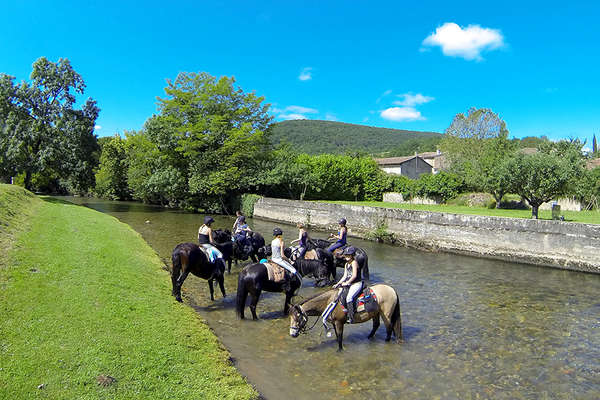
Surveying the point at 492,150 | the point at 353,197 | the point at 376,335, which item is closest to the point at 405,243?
the point at 376,335

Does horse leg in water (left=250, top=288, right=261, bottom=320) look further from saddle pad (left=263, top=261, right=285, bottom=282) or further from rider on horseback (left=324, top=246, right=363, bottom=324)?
rider on horseback (left=324, top=246, right=363, bottom=324)

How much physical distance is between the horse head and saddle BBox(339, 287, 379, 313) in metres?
0.85

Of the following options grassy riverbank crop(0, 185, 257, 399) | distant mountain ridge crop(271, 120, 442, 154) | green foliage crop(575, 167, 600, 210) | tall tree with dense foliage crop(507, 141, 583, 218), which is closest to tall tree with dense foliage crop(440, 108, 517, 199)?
green foliage crop(575, 167, 600, 210)

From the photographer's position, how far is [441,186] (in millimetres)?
39656

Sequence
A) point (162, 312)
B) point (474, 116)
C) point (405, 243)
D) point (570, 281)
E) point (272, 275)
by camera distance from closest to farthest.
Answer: point (162, 312)
point (272, 275)
point (570, 281)
point (405, 243)
point (474, 116)

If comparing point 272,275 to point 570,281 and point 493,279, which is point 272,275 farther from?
point 570,281

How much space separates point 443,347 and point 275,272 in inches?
163

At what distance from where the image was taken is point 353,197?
45.9 m

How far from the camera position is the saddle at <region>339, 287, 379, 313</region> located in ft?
24.0

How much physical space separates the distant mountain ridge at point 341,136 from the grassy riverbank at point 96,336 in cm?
12573

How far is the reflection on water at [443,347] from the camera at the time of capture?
239 inches

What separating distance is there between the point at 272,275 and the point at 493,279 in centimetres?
957

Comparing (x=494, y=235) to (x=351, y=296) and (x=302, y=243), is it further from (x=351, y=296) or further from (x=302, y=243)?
(x=351, y=296)

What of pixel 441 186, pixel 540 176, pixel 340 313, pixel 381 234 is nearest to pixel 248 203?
pixel 381 234
